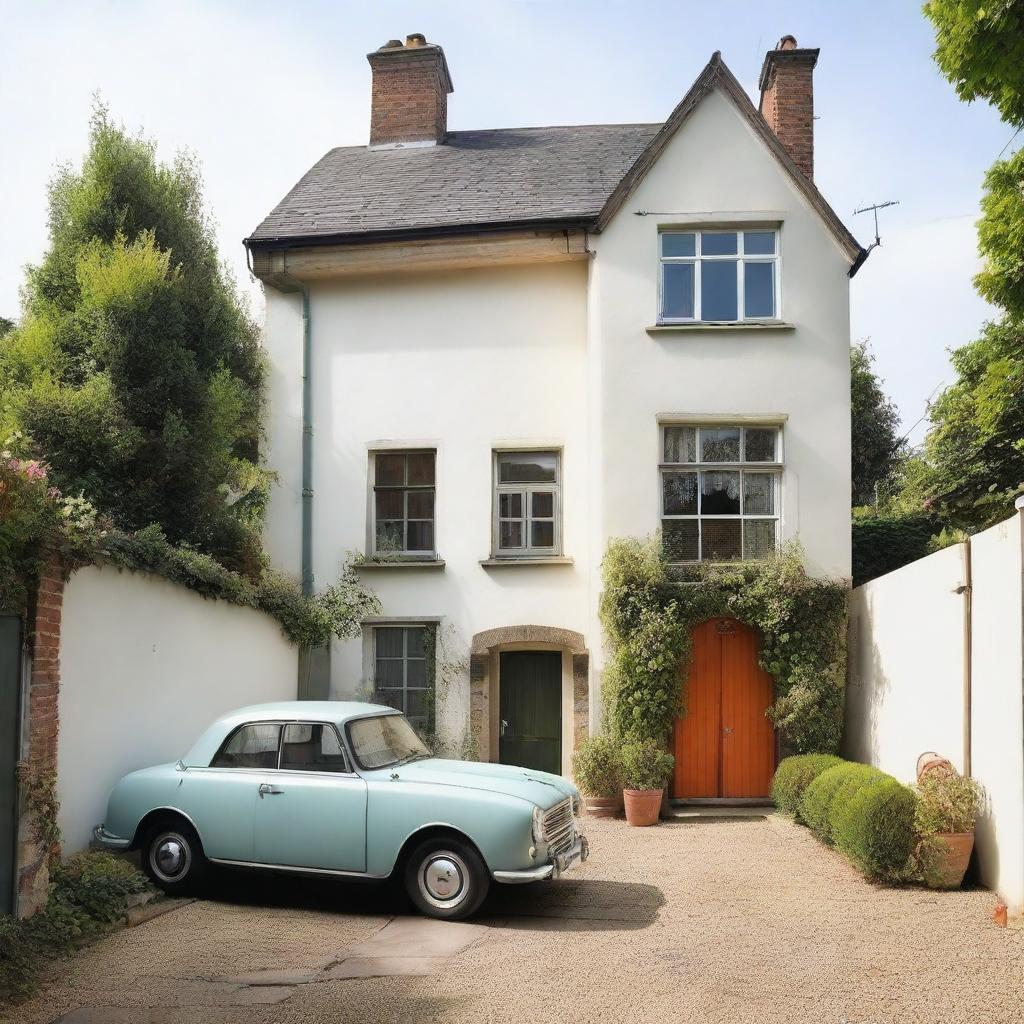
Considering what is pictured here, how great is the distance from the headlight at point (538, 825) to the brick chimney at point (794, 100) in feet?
38.2

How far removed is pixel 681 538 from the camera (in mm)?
14000

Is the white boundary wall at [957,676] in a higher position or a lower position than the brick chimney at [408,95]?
lower

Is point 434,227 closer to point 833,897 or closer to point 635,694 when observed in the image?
Result: point 635,694

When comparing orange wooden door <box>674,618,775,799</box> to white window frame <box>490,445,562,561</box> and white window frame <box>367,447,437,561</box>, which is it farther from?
white window frame <box>367,447,437,561</box>

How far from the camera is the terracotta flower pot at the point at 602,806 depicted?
13.1m

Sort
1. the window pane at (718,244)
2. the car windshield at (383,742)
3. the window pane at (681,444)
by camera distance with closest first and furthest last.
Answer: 1. the car windshield at (383,742)
2. the window pane at (681,444)
3. the window pane at (718,244)

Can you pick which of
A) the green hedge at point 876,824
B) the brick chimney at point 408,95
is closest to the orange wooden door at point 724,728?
the green hedge at point 876,824

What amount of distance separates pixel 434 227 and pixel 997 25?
26.7ft

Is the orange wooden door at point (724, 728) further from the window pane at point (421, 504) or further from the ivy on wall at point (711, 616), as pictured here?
the window pane at point (421, 504)

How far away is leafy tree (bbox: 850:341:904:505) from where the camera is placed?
27.6 meters

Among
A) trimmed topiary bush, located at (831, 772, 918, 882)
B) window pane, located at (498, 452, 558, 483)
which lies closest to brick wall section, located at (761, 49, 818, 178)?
window pane, located at (498, 452, 558, 483)

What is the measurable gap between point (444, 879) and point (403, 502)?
26.8 feet

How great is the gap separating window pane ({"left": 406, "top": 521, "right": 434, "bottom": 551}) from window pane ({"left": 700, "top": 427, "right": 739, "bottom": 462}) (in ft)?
13.5

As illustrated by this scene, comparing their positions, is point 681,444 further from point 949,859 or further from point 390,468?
point 949,859
